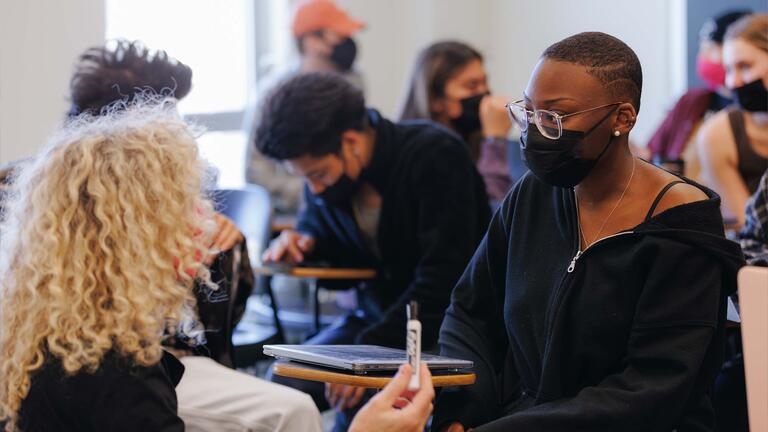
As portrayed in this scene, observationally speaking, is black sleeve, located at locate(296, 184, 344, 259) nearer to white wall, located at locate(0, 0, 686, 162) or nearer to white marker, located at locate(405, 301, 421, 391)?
white marker, located at locate(405, 301, 421, 391)

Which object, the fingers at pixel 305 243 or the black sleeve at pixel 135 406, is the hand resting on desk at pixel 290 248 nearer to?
the fingers at pixel 305 243

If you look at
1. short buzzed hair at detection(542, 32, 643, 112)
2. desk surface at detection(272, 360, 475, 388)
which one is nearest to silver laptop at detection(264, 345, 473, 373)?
desk surface at detection(272, 360, 475, 388)

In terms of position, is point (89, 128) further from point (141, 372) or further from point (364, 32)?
point (364, 32)

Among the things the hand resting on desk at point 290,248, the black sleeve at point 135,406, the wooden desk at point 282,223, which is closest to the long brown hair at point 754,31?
the hand resting on desk at point 290,248

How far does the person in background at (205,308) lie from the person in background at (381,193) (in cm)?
34

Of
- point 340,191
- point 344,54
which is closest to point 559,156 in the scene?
point 340,191

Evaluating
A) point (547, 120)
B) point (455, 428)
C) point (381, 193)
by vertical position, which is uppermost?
point (547, 120)

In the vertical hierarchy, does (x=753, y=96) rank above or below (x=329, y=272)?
above

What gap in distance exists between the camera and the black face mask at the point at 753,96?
3.28 m

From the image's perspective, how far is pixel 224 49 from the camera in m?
5.49

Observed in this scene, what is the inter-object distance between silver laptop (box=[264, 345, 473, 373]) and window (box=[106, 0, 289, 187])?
320 centimetres

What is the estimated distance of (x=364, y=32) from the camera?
6.02m

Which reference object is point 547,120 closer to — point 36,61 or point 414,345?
point 414,345

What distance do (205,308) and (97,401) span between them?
744mm
